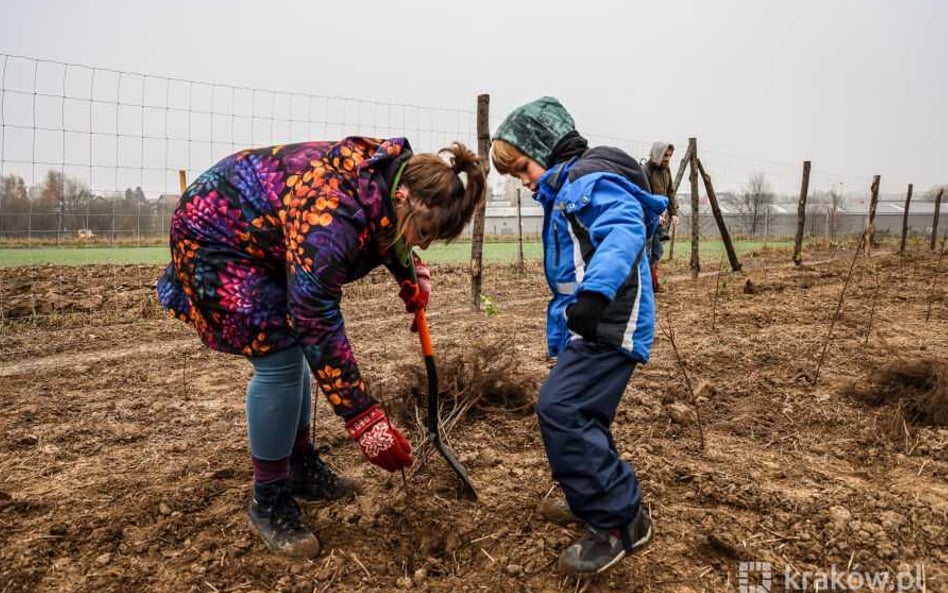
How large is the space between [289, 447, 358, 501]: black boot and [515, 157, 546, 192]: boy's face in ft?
4.37

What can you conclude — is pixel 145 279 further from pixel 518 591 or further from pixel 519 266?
pixel 518 591

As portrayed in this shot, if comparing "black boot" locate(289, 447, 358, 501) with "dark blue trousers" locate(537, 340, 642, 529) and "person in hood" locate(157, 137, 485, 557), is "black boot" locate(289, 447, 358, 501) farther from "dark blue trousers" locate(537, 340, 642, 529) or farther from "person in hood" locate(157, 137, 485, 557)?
"dark blue trousers" locate(537, 340, 642, 529)

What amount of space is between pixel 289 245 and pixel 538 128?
967mm

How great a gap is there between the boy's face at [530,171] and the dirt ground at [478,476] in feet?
4.01

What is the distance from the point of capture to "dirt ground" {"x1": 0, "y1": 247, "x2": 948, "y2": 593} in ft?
6.85

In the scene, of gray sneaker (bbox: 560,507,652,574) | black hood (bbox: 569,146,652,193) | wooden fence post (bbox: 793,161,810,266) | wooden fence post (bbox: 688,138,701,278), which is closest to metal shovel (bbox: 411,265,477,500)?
gray sneaker (bbox: 560,507,652,574)

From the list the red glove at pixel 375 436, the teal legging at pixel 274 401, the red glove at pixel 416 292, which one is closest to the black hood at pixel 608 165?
the red glove at pixel 416 292

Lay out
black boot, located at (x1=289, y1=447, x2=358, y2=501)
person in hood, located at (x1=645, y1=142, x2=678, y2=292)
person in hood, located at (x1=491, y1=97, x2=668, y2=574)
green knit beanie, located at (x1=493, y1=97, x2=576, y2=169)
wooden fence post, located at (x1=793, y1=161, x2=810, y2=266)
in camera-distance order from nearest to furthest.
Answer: person in hood, located at (x1=491, y1=97, x2=668, y2=574)
green knit beanie, located at (x1=493, y1=97, x2=576, y2=169)
black boot, located at (x1=289, y1=447, x2=358, y2=501)
person in hood, located at (x1=645, y1=142, x2=678, y2=292)
wooden fence post, located at (x1=793, y1=161, x2=810, y2=266)

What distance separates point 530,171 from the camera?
2324 millimetres

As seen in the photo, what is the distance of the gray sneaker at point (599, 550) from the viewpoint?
1997 mm

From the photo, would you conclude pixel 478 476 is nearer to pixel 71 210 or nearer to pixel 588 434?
pixel 588 434

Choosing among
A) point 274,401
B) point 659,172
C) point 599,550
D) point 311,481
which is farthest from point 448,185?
point 659,172

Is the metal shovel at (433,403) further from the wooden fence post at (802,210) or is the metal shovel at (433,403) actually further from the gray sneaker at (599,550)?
the wooden fence post at (802,210)

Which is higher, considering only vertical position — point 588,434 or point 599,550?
point 588,434
